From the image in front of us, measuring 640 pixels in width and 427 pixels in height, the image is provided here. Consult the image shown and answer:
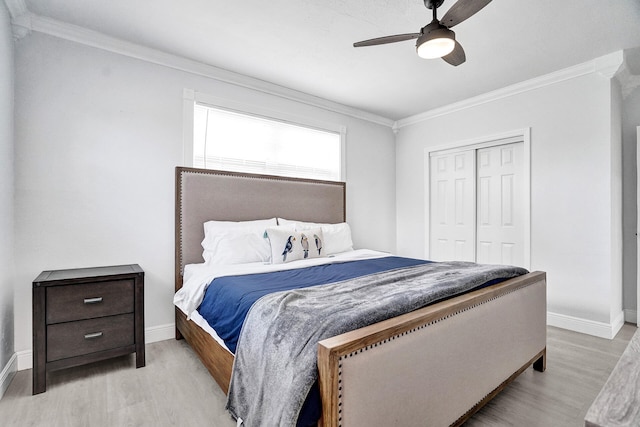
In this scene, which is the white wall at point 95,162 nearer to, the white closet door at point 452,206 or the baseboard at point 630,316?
the white closet door at point 452,206

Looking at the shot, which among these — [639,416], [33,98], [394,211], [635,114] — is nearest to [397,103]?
[394,211]

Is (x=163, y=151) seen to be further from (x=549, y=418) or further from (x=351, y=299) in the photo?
(x=549, y=418)

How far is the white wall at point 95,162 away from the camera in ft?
7.64

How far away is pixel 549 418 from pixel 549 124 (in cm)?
291

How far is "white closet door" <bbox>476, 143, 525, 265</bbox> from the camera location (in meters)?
3.65

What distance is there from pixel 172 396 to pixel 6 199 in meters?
1.75

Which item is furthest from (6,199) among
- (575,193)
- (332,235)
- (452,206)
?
(575,193)

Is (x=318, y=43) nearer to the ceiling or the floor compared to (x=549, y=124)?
nearer to the ceiling

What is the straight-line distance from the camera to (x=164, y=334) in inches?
112

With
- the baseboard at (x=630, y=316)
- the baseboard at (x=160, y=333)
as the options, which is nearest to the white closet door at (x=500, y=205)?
the baseboard at (x=630, y=316)

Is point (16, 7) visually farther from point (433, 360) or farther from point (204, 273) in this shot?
point (433, 360)

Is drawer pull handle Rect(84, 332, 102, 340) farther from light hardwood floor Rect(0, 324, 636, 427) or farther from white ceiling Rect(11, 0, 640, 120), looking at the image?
white ceiling Rect(11, 0, 640, 120)

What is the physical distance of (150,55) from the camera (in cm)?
279

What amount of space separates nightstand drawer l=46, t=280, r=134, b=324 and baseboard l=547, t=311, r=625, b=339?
4.04 metres
